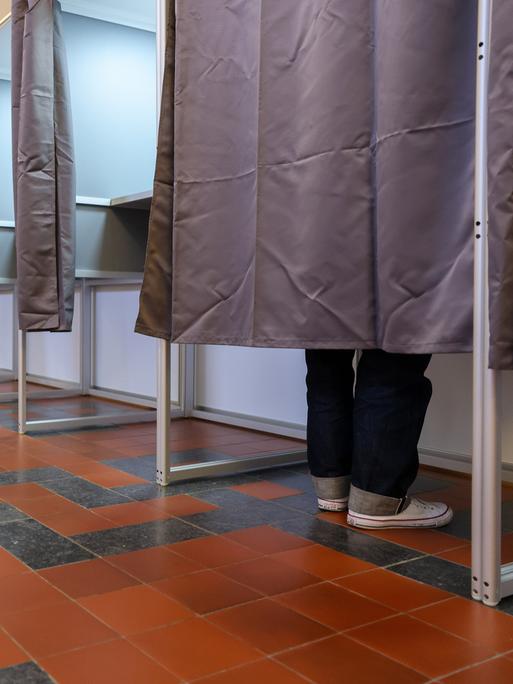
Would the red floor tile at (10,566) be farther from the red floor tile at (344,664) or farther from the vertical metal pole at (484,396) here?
the vertical metal pole at (484,396)

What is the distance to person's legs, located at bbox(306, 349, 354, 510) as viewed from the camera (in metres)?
1.75

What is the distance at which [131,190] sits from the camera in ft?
10.3

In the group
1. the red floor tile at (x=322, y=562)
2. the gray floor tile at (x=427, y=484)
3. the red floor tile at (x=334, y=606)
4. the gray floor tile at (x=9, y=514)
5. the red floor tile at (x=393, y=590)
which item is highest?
the gray floor tile at (x=427, y=484)

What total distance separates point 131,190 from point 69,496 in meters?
1.58

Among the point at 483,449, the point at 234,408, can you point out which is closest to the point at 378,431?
the point at 483,449

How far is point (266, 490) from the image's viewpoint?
6.61 feet

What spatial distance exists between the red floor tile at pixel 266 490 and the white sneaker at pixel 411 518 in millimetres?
318

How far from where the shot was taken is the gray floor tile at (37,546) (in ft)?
4.75

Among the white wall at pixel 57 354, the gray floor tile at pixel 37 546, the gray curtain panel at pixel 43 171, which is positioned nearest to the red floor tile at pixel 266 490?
the gray floor tile at pixel 37 546

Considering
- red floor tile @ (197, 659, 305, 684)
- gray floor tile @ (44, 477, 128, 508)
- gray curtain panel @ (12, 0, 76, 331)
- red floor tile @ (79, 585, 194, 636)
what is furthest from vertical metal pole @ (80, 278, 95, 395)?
red floor tile @ (197, 659, 305, 684)

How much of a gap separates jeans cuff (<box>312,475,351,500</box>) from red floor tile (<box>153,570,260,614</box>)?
469 mm

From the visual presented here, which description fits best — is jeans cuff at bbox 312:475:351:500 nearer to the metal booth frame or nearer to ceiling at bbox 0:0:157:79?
the metal booth frame

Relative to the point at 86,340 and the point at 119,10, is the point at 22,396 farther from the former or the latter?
the point at 119,10

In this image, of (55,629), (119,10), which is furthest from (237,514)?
(119,10)
